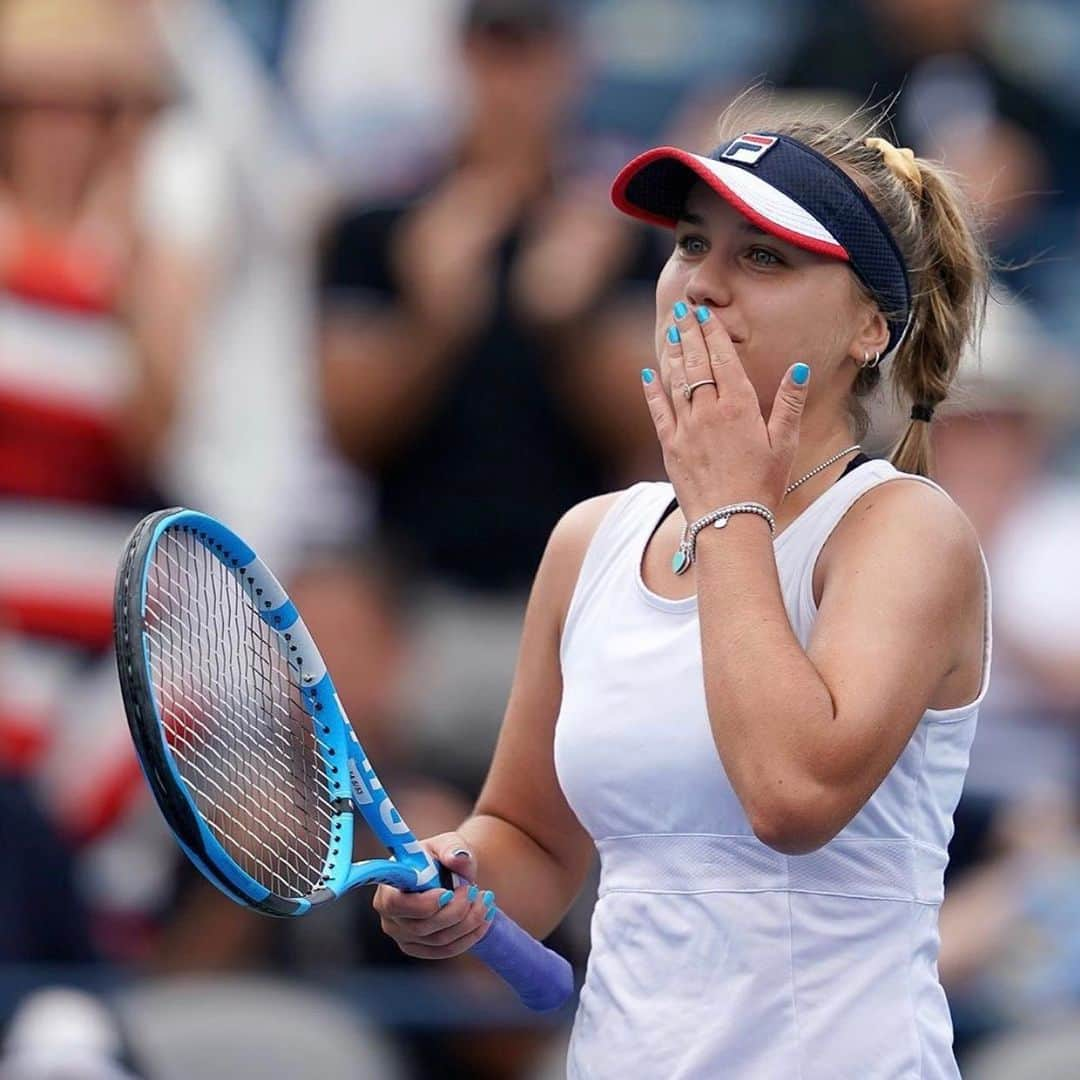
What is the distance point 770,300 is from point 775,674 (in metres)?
0.48

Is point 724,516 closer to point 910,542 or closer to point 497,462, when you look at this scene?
point 910,542

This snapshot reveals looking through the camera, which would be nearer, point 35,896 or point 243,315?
point 35,896

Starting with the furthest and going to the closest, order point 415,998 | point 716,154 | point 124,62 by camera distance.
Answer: point 124,62 → point 415,998 → point 716,154

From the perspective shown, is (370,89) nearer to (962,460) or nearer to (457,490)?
(457,490)

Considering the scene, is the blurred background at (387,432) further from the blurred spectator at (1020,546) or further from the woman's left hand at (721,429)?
the woman's left hand at (721,429)

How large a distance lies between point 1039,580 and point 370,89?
264 centimetres

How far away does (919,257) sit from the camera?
2.61 meters

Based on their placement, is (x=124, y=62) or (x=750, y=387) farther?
(x=124, y=62)

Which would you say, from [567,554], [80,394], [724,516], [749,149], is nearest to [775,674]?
[724,516]

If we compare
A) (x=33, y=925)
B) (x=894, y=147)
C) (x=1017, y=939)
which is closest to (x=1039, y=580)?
(x=1017, y=939)

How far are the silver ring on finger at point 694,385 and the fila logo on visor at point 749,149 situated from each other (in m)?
0.29

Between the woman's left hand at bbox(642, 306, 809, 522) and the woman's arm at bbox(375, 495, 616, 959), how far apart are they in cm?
37

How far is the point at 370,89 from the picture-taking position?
689 cm

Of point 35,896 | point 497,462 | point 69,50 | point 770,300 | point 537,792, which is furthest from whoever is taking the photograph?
point 69,50
